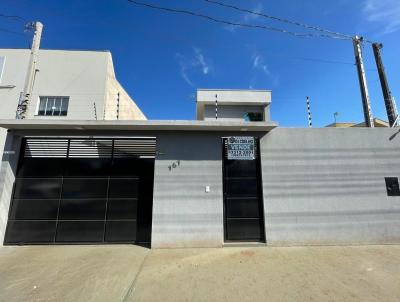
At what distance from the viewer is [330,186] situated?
6.97 m

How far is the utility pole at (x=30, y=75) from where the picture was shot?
8203mm

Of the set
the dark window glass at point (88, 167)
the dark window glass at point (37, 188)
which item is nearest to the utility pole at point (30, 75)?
the dark window glass at point (37, 188)

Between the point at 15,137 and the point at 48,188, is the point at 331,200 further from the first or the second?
the point at 15,137

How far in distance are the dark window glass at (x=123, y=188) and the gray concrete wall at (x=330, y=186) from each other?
3.81 meters

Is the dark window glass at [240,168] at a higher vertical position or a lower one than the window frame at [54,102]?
lower

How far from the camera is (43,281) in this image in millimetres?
4500

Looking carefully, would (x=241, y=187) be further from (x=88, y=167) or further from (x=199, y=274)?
(x=88, y=167)

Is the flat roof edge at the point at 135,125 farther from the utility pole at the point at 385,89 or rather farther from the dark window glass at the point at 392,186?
the utility pole at the point at 385,89

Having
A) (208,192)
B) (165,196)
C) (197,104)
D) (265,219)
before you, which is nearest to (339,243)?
(265,219)

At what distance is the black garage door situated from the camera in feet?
22.5

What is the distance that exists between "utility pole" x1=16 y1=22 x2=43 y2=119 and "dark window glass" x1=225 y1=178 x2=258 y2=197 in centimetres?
729

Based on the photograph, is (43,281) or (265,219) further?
(265,219)

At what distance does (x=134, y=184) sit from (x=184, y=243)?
225cm

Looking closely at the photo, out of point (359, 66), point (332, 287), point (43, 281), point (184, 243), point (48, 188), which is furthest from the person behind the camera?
point (359, 66)
